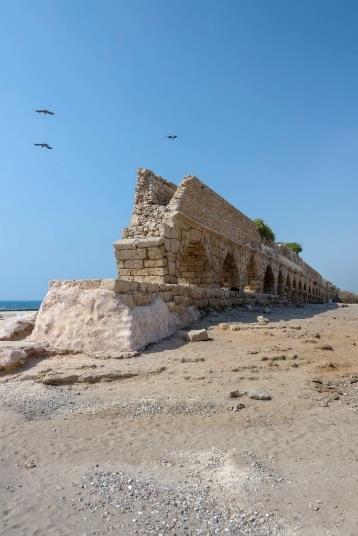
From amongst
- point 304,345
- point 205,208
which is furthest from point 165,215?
point 304,345

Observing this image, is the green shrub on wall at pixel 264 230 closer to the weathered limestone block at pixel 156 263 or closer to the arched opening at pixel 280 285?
the arched opening at pixel 280 285

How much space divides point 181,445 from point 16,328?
14.0 feet

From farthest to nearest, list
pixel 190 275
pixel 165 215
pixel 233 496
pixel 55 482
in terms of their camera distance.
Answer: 1. pixel 190 275
2. pixel 165 215
3. pixel 55 482
4. pixel 233 496

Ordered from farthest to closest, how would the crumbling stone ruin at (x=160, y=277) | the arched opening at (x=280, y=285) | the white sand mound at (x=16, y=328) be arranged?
the arched opening at (x=280, y=285) → the white sand mound at (x=16, y=328) → the crumbling stone ruin at (x=160, y=277)

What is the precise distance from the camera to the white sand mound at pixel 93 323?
579cm

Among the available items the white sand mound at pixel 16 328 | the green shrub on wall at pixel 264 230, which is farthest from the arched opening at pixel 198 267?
the green shrub on wall at pixel 264 230

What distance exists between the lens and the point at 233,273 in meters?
16.2

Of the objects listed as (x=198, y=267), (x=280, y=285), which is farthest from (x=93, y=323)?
(x=280, y=285)

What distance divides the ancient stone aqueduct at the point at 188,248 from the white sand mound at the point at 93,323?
0.36m

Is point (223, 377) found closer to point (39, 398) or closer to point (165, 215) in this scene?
point (39, 398)

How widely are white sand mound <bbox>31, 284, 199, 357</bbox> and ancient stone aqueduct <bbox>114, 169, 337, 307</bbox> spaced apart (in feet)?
1.18

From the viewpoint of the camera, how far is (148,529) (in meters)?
2.20

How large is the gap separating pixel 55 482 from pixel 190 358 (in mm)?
3021

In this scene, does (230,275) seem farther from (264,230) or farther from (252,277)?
(264,230)
